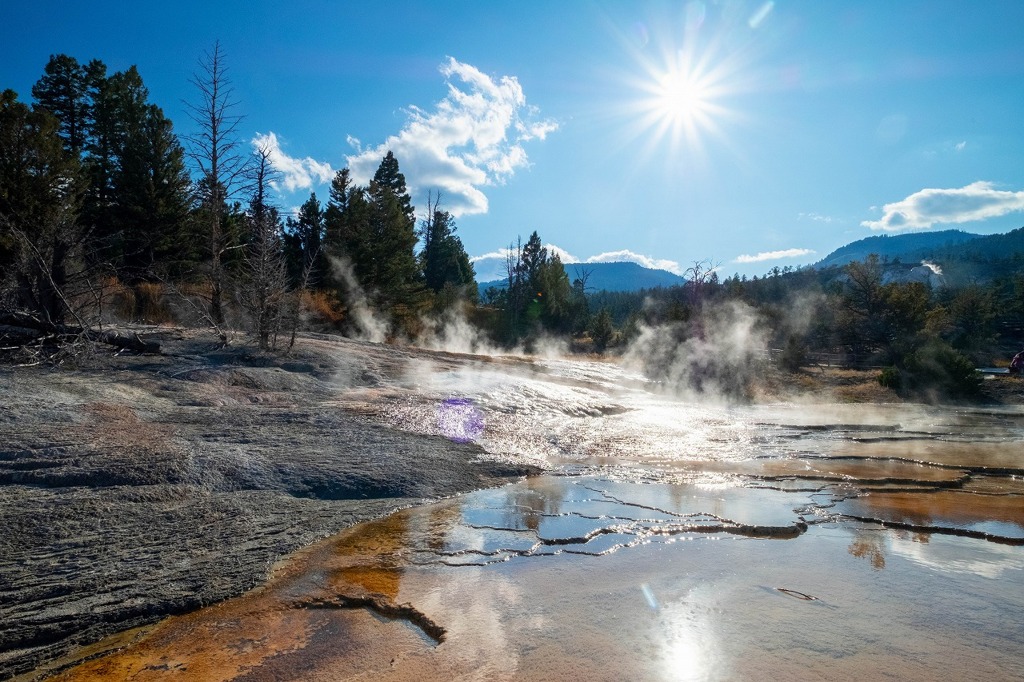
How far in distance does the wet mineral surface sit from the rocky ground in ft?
0.81

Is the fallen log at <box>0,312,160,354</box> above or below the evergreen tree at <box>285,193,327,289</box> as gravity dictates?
below

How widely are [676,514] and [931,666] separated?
88.0 inches

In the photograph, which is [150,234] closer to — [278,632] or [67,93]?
[67,93]

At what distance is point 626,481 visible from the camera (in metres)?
5.72

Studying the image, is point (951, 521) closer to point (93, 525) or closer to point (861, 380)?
point (93, 525)

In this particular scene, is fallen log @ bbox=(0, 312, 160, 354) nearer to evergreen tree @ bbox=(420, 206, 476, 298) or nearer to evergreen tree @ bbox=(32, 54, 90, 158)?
evergreen tree @ bbox=(32, 54, 90, 158)

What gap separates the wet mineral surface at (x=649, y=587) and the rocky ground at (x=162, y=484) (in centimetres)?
25

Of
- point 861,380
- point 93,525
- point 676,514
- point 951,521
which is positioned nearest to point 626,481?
point 676,514

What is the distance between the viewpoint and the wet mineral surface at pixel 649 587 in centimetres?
235

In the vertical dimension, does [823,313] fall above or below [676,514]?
above

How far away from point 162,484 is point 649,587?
354cm

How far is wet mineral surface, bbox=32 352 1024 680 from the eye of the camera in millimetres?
2354

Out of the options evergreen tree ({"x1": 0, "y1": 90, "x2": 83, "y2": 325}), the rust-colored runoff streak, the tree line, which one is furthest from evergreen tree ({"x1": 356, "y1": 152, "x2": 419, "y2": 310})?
the rust-colored runoff streak

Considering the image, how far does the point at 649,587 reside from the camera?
3.11 m
